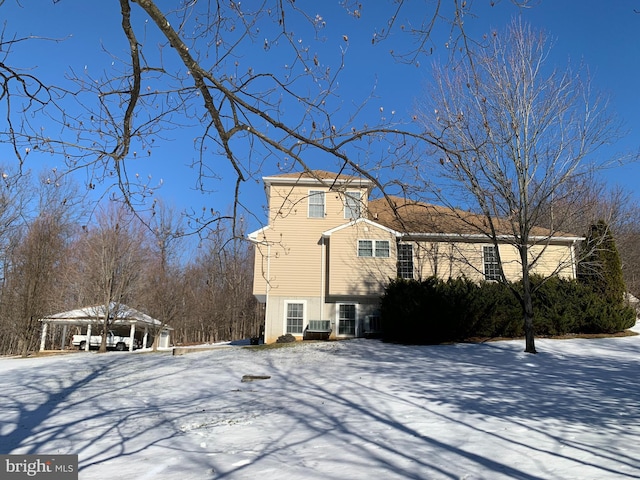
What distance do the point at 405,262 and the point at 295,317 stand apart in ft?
17.2

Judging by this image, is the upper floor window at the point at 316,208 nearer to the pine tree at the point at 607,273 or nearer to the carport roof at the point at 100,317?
the carport roof at the point at 100,317

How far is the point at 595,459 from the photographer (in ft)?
15.3

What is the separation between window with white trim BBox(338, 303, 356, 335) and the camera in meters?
18.4

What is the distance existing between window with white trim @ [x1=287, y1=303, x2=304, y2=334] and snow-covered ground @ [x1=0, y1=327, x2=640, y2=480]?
5.32 metres

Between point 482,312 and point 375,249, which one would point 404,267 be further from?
point 482,312

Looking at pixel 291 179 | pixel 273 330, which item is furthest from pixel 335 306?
pixel 291 179

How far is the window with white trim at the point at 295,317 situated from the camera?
18.5m

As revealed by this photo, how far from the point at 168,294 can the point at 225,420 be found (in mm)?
16293

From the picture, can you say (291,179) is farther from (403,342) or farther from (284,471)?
(284,471)

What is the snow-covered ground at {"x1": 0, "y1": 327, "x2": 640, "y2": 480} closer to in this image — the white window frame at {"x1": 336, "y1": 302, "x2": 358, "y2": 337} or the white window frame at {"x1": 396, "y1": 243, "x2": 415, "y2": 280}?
the white window frame at {"x1": 336, "y1": 302, "x2": 358, "y2": 337}

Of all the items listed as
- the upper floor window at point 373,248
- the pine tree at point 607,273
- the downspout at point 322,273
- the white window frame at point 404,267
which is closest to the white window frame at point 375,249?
the upper floor window at point 373,248

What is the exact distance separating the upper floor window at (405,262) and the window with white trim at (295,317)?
14.7 ft

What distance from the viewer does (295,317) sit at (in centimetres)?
1859

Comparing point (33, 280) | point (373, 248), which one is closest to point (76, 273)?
point (33, 280)
